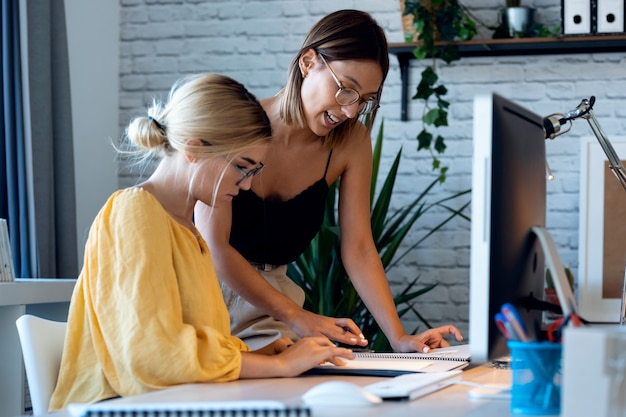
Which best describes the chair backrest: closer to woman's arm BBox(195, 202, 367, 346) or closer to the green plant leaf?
woman's arm BBox(195, 202, 367, 346)

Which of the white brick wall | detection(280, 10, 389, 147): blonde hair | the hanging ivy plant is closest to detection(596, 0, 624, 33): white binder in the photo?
the white brick wall

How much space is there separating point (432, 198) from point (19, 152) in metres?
1.65

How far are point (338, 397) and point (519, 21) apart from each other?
106 inches

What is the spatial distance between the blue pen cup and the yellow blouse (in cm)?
50

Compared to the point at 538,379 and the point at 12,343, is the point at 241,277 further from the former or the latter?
the point at 12,343

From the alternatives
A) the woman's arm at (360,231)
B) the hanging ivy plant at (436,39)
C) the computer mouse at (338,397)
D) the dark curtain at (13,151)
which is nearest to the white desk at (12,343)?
the dark curtain at (13,151)

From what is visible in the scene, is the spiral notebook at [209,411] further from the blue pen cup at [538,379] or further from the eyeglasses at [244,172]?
the eyeglasses at [244,172]

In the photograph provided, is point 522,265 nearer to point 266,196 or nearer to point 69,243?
point 266,196

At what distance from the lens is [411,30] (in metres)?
3.63

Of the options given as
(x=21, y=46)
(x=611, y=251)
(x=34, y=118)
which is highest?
(x=21, y=46)

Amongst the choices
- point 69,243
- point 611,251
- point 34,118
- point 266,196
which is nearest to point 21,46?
point 34,118

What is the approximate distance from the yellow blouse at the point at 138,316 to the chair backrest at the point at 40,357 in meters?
0.04

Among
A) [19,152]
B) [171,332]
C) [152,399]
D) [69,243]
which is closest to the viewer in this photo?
[152,399]

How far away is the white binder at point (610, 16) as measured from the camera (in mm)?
3391
